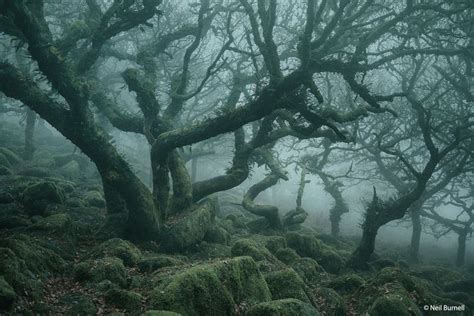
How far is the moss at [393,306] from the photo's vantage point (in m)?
7.42

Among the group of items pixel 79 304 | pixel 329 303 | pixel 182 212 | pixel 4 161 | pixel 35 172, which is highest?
pixel 4 161

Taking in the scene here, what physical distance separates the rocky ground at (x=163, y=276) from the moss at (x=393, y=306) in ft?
0.06

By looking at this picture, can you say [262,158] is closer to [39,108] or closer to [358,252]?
[358,252]

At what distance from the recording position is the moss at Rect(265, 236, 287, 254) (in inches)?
478

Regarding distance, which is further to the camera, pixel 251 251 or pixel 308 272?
pixel 308 272

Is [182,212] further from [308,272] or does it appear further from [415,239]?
[415,239]

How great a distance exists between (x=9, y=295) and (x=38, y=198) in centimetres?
698

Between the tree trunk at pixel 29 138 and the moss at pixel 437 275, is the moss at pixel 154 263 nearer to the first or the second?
the moss at pixel 437 275

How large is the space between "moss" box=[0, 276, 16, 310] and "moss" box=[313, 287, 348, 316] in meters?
5.74

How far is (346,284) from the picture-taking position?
9.84 meters

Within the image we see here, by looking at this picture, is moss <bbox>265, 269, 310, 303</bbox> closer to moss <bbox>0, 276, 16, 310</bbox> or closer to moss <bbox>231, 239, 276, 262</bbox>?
moss <bbox>231, 239, 276, 262</bbox>

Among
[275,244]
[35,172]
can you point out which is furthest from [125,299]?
[35,172]

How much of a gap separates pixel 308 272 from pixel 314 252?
286 cm

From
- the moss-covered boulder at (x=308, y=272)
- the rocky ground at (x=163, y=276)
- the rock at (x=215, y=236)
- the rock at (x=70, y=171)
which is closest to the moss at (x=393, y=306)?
the rocky ground at (x=163, y=276)
